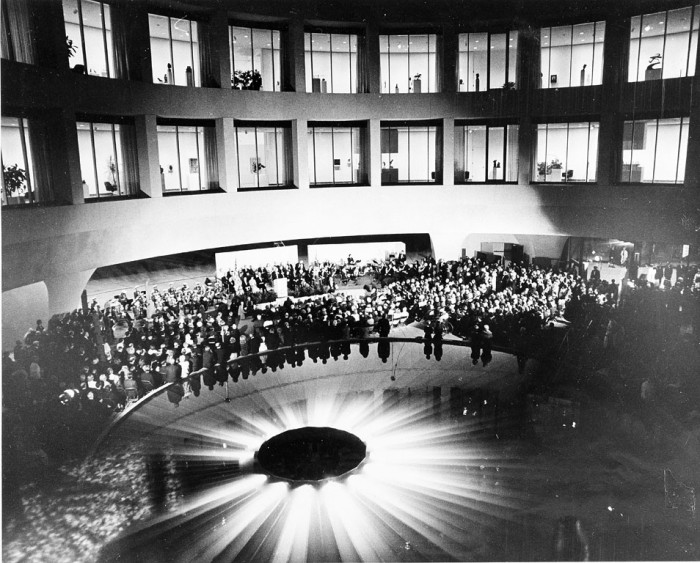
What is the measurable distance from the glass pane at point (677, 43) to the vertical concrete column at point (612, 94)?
1.80 m

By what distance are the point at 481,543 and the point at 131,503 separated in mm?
7534

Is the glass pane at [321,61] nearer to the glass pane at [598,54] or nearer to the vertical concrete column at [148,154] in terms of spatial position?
the vertical concrete column at [148,154]

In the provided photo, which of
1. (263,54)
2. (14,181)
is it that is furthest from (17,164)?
(263,54)

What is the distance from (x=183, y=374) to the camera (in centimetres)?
1911

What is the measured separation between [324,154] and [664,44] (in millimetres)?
16998

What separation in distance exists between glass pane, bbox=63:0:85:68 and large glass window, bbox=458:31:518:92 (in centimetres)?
1855

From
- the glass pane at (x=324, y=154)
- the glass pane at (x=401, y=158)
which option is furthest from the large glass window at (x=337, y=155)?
the glass pane at (x=401, y=158)

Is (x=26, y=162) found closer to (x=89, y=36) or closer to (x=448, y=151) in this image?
(x=89, y=36)

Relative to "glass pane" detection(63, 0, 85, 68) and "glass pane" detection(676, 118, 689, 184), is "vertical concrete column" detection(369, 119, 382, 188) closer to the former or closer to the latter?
"glass pane" detection(63, 0, 85, 68)

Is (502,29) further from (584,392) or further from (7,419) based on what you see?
(7,419)

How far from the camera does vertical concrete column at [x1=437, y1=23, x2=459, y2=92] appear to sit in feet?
97.8

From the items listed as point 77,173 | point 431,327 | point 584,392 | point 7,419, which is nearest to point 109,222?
point 77,173

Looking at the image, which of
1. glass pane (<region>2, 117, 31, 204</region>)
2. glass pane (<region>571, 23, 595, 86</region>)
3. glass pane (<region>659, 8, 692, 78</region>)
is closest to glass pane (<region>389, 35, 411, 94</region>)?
glass pane (<region>571, 23, 595, 86</region>)

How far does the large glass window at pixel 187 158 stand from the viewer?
2716 cm
